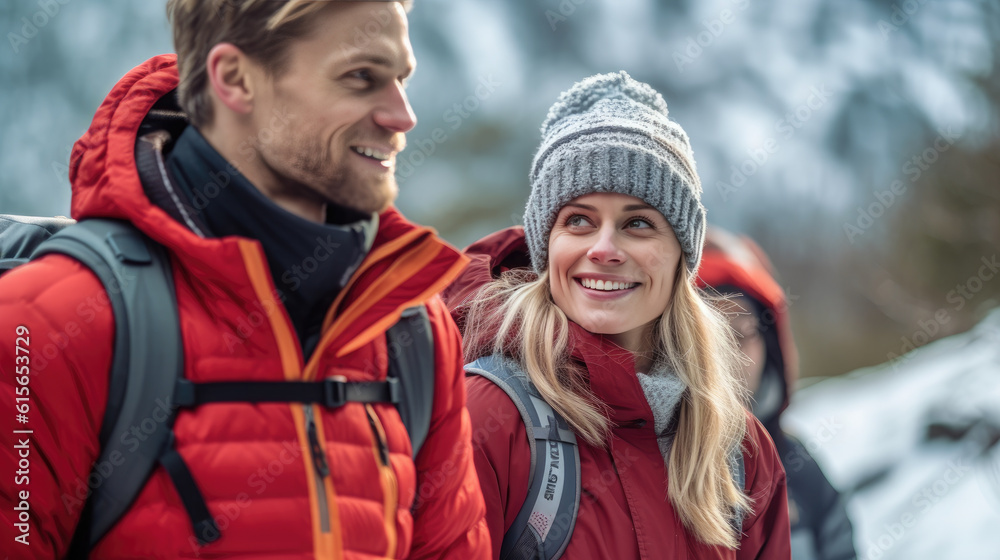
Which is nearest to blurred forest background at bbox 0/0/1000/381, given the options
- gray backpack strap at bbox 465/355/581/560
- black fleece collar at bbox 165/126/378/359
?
gray backpack strap at bbox 465/355/581/560

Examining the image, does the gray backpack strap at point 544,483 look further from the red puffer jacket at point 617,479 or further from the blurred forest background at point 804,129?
the blurred forest background at point 804,129

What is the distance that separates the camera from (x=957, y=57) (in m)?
7.83

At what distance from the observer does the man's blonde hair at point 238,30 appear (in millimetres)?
1276

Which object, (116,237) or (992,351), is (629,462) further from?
(992,351)

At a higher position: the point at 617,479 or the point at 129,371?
the point at 129,371

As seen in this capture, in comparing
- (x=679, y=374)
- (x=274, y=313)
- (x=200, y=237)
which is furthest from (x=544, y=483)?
(x=200, y=237)

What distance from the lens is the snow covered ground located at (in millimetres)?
5980

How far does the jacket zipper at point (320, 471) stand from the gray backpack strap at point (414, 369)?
0.19m

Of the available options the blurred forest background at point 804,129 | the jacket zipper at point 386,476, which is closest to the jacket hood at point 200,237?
the jacket zipper at point 386,476

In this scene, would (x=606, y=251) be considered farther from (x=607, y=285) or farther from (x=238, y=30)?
(x=238, y=30)

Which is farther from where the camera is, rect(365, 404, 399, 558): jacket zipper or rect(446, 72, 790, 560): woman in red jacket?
rect(446, 72, 790, 560): woman in red jacket

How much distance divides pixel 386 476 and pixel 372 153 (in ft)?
1.64

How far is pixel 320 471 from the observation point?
4.07 ft

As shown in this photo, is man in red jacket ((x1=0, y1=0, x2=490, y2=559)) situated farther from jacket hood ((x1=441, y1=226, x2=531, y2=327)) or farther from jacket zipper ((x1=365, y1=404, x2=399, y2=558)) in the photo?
jacket hood ((x1=441, y1=226, x2=531, y2=327))
